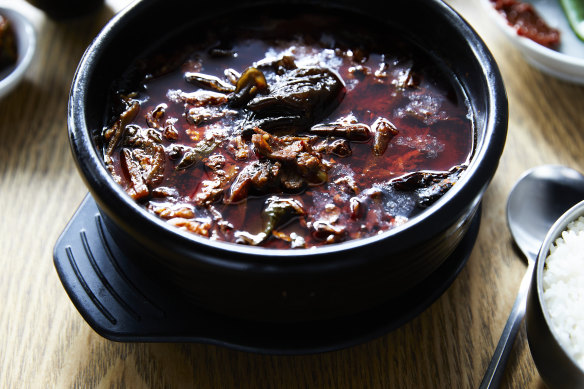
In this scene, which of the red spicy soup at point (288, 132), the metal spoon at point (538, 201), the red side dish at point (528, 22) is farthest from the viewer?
the red side dish at point (528, 22)

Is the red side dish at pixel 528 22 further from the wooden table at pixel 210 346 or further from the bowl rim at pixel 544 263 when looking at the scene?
the bowl rim at pixel 544 263

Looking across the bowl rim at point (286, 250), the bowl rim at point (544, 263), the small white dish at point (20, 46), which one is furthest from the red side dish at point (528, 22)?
the small white dish at point (20, 46)

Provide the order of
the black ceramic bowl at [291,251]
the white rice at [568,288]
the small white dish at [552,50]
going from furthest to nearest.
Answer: the small white dish at [552,50], the white rice at [568,288], the black ceramic bowl at [291,251]

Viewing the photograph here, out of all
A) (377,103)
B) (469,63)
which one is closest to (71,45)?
(377,103)

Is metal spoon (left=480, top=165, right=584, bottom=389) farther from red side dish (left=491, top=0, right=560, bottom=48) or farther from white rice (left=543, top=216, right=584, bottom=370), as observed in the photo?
red side dish (left=491, top=0, right=560, bottom=48)

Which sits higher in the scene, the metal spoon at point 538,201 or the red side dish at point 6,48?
the red side dish at point 6,48

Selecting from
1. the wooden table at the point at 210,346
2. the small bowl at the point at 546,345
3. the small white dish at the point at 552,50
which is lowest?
the wooden table at the point at 210,346
